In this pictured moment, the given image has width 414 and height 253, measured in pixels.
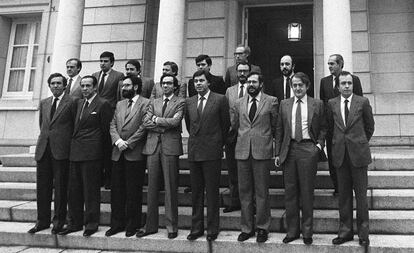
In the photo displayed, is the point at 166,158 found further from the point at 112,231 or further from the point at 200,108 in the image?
the point at 112,231

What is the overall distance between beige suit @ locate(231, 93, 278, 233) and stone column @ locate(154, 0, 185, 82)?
11.8 feet

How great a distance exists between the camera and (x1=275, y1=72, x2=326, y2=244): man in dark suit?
187 inches

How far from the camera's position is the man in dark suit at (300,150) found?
4.76 meters

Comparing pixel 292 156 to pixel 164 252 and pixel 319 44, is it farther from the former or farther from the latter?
pixel 319 44

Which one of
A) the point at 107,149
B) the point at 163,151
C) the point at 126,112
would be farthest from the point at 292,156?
the point at 107,149

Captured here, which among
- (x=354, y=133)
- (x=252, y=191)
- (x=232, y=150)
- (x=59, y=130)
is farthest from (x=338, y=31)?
(x=59, y=130)

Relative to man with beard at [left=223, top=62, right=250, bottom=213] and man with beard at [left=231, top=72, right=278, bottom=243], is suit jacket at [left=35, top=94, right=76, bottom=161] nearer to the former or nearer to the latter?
man with beard at [left=223, top=62, right=250, bottom=213]

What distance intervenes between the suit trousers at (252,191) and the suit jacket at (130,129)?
162 centimetres

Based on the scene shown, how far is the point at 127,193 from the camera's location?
209 inches

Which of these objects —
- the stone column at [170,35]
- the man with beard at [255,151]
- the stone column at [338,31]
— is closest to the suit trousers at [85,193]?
the man with beard at [255,151]

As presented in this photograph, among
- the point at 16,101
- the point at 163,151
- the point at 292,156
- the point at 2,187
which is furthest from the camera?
the point at 16,101

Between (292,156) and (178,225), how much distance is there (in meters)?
2.19

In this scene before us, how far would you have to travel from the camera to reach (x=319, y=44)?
10.6 m

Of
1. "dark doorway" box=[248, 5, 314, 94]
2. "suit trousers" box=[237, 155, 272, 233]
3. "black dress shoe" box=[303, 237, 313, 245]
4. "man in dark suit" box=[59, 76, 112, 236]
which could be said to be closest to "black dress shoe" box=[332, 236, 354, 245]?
"black dress shoe" box=[303, 237, 313, 245]
